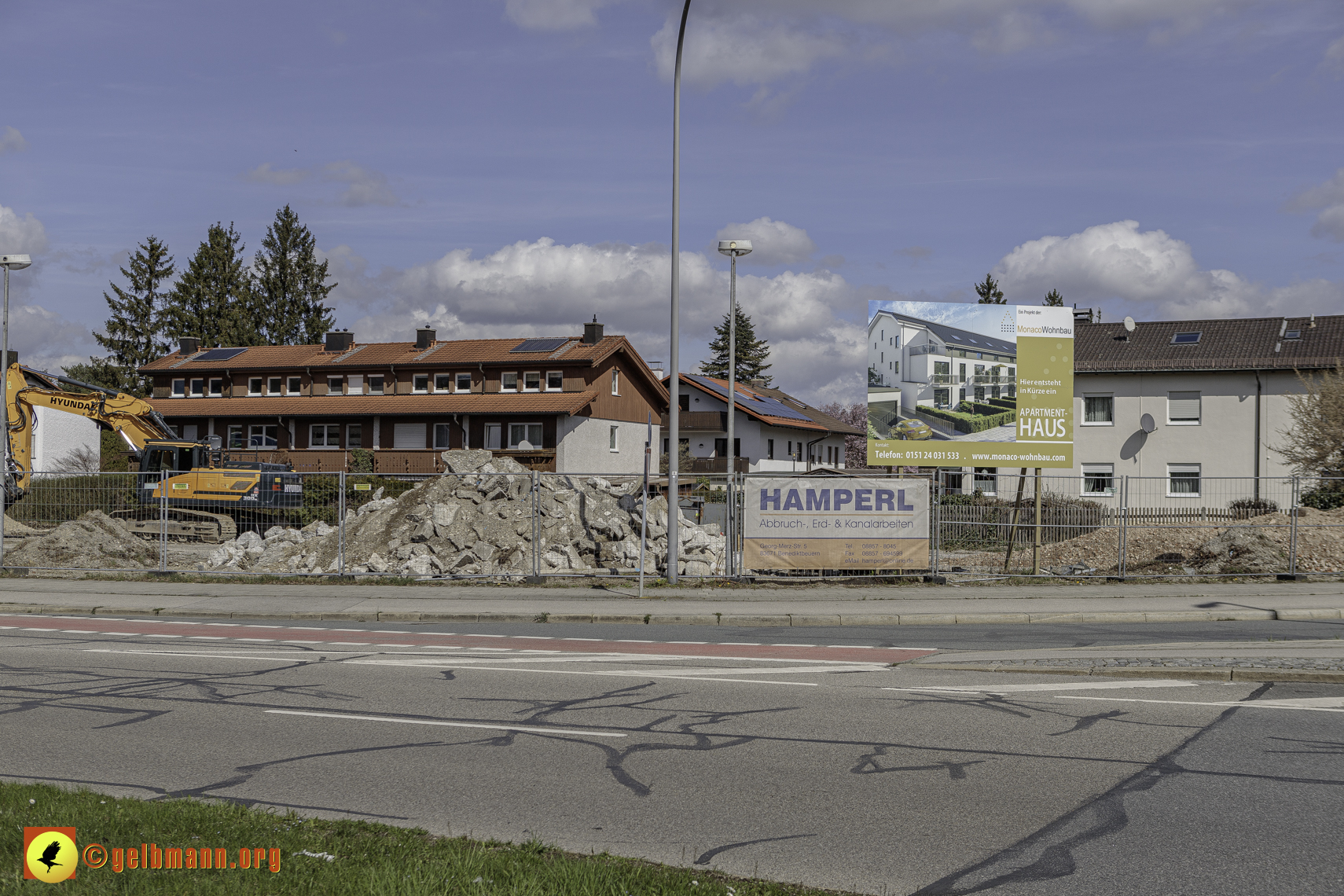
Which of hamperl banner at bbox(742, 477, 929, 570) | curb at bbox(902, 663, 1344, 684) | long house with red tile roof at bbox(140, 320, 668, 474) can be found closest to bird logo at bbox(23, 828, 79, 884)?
curb at bbox(902, 663, 1344, 684)

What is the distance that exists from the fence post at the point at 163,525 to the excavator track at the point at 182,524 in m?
0.04

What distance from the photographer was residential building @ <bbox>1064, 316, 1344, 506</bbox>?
149 feet

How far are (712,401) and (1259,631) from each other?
2200 inches

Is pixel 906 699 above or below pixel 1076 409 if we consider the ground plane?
below

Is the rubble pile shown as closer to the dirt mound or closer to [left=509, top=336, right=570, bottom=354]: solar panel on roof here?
the dirt mound

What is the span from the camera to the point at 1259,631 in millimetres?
14398

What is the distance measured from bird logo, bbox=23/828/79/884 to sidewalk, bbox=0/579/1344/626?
10859 mm

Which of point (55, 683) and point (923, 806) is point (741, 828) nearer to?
point (923, 806)

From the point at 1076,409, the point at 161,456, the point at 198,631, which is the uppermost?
the point at 1076,409

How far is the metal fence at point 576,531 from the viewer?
20.1 m

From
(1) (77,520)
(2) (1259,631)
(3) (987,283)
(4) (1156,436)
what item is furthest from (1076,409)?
(3) (987,283)

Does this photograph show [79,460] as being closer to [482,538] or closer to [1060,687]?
[482,538]

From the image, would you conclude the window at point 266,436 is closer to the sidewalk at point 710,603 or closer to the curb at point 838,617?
the sidewalk at point 710,603

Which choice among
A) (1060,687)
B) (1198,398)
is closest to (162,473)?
(1060,687)
